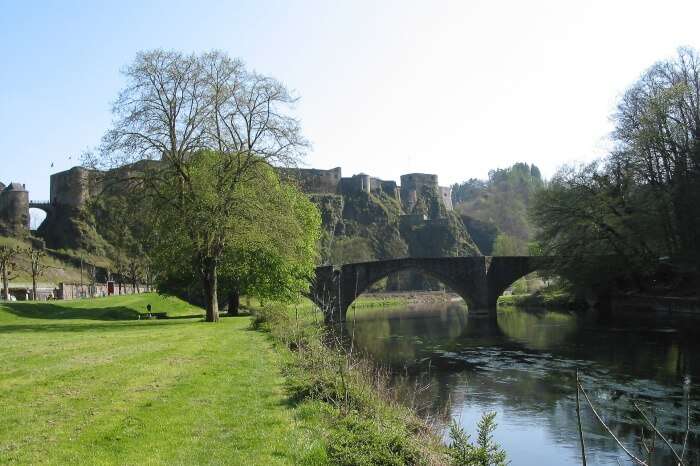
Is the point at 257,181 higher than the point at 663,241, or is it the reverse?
the point at 257,181

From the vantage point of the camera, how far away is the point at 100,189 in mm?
31438

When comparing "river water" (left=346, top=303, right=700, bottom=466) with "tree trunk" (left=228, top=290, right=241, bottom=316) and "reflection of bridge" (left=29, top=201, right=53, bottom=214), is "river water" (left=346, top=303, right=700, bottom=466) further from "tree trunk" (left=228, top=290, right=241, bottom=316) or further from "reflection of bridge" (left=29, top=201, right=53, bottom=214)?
"reflection of bridge" (left=29, top=201, right=53, bottom=214)

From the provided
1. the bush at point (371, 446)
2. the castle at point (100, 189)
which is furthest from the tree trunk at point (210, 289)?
the bush at point (371, 446)

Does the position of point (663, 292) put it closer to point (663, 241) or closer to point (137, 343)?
point (663, 241)

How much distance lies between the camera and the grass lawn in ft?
25.3

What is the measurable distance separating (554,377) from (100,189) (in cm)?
2333

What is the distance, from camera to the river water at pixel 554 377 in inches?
536

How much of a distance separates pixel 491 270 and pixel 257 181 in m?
36.2

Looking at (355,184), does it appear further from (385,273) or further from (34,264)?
(34,264)

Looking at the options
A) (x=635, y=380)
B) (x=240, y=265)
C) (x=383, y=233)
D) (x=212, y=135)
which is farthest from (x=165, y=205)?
(x=383, y=233)

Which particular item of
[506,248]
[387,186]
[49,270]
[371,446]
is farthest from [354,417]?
[387,186]

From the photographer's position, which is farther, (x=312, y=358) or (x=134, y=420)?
(x=312, y=358)

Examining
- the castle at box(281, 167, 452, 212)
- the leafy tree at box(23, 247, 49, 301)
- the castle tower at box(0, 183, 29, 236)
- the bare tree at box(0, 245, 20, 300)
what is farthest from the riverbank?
the castle at box(281, 167, 452, 212)

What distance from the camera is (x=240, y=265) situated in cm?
3500
